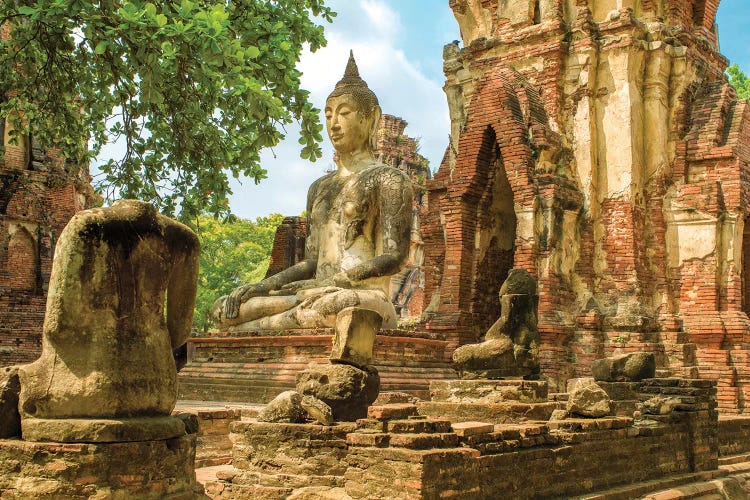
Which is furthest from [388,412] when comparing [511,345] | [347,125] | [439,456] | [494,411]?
[347,125]

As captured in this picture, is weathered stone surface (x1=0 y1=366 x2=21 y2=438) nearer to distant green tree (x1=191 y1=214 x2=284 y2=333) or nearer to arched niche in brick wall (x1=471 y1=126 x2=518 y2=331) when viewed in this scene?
arched niche in brick wall (x1=471 y1=126 x2=518 y2=331)

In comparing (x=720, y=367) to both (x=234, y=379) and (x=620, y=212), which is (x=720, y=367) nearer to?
(x=620, y=212)

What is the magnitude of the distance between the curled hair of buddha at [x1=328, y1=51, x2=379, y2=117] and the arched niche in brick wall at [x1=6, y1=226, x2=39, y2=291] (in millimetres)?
11607

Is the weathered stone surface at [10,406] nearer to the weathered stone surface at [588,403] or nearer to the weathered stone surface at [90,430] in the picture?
the weathered stone surface at [90,430]

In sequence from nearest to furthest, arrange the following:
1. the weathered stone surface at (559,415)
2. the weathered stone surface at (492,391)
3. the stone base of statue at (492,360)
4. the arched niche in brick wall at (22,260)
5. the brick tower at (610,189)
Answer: the weathered stone surface at (559,415) < the weathered stone surface at (492,391) < the stone base of statue at (492,360) < the brick tower at (610,189) < the arched niche in brick wall at (22,260)

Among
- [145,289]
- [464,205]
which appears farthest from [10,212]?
[145,289]

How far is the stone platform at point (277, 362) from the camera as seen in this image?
912cm

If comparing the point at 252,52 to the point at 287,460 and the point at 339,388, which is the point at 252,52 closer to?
the point at 339,388

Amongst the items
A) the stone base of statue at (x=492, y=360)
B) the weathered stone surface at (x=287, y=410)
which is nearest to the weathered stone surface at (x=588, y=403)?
the stone base of statue at (x=492, y=360)

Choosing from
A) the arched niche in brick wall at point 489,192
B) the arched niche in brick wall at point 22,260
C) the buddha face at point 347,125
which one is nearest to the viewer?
the buddha face at point 347,125

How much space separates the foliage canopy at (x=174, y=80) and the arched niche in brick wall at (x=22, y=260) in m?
10.1

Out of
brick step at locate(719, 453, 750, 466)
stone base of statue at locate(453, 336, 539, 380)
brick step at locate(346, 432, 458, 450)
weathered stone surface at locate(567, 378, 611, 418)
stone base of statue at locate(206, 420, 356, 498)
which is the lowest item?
brick step at locate(719, 453, 750, 466)

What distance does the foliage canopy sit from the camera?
6.77 m

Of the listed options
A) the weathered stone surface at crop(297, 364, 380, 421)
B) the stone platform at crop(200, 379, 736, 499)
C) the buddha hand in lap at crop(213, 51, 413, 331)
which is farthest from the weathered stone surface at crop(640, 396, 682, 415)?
the weathered stone surface at crop(297, 364, 380, 421)
